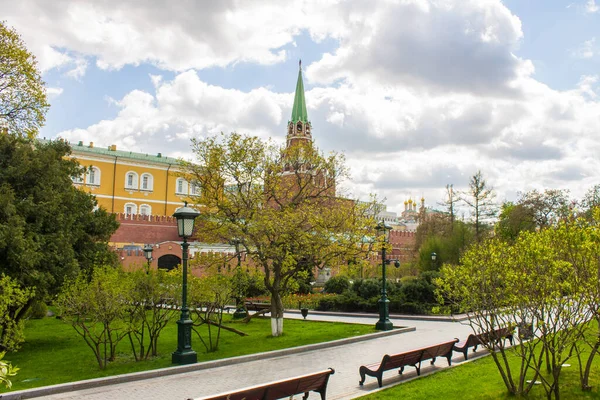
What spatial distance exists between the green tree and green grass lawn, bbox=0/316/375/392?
120cm

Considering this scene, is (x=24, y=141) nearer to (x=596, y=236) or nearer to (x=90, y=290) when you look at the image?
(x=90, y=290)

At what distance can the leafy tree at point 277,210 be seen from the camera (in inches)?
570

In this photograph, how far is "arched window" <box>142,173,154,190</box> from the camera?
55812 millimetres

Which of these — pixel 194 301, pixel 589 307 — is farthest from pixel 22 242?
Result: pixel 589 307

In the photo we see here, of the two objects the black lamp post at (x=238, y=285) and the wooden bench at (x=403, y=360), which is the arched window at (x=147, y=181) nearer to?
the black lamp post at (x=238, y=285)

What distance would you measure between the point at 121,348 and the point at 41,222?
3.95 meters

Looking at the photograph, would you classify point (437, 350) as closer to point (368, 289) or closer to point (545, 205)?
point (368, 289)

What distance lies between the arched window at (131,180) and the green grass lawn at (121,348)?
117 ft

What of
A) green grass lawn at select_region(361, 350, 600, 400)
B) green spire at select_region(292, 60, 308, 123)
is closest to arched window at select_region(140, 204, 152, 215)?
green spire at select_region(292, 60, 308, 123)

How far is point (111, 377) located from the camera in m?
9.95

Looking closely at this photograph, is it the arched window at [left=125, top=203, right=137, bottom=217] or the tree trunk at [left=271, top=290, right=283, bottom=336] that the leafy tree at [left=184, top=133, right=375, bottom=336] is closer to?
the tree trunk at [left=271, top=290, right=283, bottom=336]

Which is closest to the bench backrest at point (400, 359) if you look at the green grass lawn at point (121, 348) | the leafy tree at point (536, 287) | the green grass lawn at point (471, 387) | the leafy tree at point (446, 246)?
the green grass lawn at point (471, 387)

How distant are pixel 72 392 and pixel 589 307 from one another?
834 cm

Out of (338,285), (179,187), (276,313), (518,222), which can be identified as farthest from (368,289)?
(179,187)
